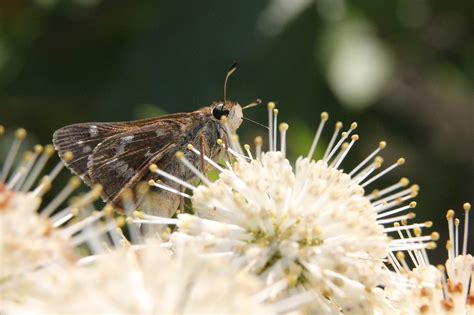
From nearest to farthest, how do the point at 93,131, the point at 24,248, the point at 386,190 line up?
1. the point at 24,248
2. the point at 386,190
3. the point at 93,131

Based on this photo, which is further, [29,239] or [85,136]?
[85,136]

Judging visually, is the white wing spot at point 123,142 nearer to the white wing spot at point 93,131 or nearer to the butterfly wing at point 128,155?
the butterfly wing at point 128,155

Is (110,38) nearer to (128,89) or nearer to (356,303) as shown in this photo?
(128,89)

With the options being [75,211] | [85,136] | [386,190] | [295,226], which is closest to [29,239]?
[75,211]

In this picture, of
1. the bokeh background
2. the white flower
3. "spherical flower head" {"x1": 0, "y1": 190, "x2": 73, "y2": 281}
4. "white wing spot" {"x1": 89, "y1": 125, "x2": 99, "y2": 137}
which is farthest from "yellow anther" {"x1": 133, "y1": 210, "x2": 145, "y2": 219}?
the bokeh background

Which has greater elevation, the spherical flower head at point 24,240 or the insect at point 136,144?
the insect at point 136,144

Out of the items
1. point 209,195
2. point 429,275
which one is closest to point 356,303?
point 429,275

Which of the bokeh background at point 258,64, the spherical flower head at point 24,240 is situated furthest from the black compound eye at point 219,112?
the spherical flower head at point 24,240

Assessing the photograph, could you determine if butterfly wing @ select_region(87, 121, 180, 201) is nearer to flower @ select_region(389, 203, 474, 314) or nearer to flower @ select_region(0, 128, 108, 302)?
flower @ select_region(0, 128, 108, 302)

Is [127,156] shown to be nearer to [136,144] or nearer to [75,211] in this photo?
[136,144]
